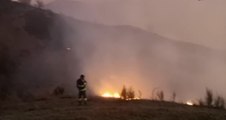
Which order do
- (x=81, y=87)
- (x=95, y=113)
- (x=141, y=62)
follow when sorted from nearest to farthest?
(x=95, y=113)
(x=81, y=87)
(x=141, y=62)

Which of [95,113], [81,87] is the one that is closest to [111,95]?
[81,87]

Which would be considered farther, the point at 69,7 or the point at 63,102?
the point at 69,7

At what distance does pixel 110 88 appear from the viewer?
4541 cm

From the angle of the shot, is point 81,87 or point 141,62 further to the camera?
point 141,62

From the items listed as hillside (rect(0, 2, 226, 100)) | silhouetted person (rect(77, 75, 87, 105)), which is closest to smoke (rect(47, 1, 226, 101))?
hillside (rect(0, 2, 226, 100))

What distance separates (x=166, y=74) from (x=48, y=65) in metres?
12.5

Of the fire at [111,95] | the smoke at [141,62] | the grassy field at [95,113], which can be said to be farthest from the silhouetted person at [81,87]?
the smoke at [141,62]

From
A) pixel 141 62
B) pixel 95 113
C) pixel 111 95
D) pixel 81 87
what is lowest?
pixel 95 113

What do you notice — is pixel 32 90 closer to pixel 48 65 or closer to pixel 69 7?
pixel 48 65

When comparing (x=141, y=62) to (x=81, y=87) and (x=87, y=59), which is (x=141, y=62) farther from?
(x=81, y=87)

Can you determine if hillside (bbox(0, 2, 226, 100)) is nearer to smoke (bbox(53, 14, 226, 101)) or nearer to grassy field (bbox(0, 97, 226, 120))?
smoke (bbox(53, 14, 226, 101))

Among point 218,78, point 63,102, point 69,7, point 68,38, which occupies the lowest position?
point 63,102

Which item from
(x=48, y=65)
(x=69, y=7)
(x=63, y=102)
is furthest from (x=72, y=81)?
(x=69, y=7)

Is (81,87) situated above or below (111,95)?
below
